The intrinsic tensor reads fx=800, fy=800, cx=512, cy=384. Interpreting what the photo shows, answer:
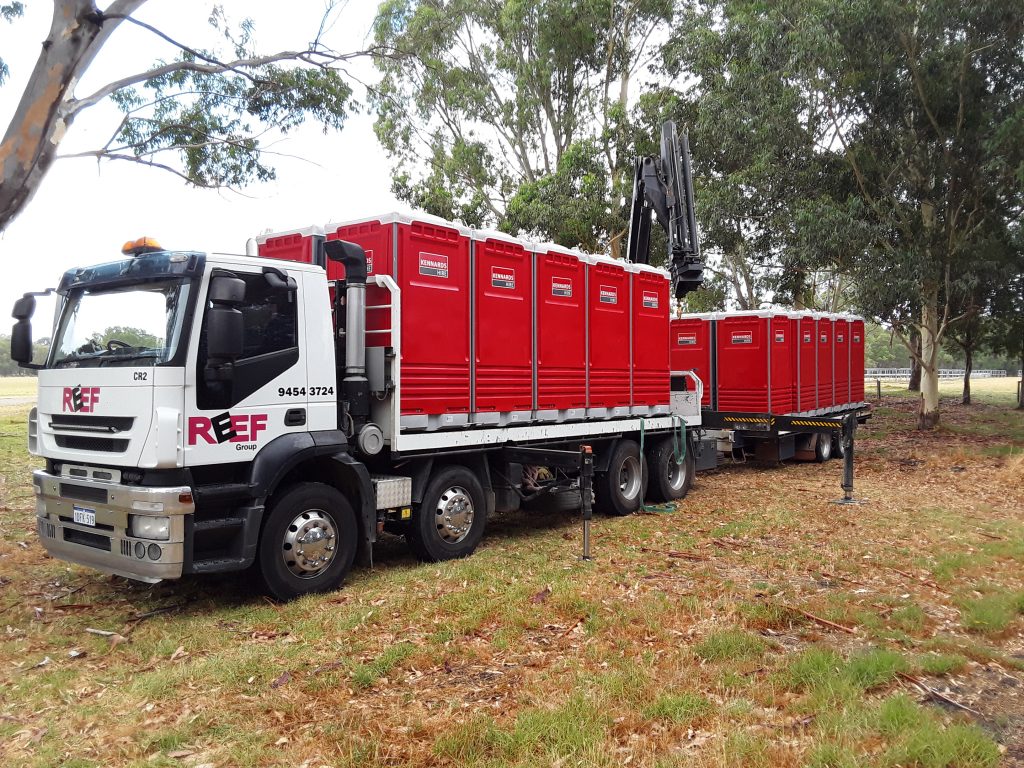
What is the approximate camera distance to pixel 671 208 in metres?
14.2

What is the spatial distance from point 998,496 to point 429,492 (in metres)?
9.51

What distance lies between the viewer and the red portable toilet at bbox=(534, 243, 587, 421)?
371 inches

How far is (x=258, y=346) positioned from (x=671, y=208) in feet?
31.2

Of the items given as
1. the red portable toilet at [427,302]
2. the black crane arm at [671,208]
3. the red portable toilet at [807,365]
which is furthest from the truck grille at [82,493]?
the red portable toilet at [807,365]

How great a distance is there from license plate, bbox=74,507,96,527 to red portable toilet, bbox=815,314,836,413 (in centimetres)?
1540

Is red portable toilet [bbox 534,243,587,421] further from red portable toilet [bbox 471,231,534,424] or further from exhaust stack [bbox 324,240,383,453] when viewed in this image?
exhaust stack [bbox 324,240,383,453]

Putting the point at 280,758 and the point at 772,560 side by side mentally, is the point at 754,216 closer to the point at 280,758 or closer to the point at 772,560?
the point at 772,560

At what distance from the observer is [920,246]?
19.9 meters

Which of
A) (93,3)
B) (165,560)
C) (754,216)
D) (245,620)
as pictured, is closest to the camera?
(165,560)

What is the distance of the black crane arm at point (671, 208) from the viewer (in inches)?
555

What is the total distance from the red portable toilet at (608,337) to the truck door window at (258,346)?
455cm

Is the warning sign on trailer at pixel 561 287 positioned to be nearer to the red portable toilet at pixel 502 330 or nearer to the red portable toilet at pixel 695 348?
the red portable toilet at pixel 502 330

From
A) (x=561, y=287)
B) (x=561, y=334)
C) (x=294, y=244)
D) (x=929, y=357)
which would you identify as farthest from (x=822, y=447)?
(x=294, y=244)

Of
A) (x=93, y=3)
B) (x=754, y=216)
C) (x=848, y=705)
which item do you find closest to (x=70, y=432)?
(x=93, y=3)
